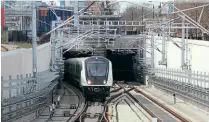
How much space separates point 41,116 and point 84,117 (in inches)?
79.2

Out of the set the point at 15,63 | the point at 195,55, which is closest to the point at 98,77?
the point at 15,63

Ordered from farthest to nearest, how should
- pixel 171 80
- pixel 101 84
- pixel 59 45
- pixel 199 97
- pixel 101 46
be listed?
pixel 101 46 < pixel 59 45 < pixel 171 80 < pixel 101 84 < pixel 199 97

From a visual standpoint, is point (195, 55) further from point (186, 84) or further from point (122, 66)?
point (122, 66)

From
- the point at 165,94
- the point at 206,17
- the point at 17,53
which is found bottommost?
the point at 165,94

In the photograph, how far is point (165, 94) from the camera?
31.7m

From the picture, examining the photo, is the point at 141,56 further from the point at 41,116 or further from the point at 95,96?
the point at 41,116

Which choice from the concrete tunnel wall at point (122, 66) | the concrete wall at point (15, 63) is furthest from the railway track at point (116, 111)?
the concrete tunnel wall at point (122, 66)

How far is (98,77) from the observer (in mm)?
25594

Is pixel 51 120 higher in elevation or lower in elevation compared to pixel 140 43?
lower

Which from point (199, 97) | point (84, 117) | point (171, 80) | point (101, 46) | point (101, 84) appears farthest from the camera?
point (101, 46)

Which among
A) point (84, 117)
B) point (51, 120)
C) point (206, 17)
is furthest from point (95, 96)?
point (206, 17)

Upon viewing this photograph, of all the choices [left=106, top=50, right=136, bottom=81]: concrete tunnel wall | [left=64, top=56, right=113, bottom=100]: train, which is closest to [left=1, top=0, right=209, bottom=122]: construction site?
[left=64, top=56, right=113, bottom=100]: train

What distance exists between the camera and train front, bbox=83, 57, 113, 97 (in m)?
25.4

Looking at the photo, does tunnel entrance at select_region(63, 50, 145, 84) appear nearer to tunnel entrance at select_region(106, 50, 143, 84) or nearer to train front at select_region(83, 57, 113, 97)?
tunnel entrance at select_region(106, 50, 143, 84)
